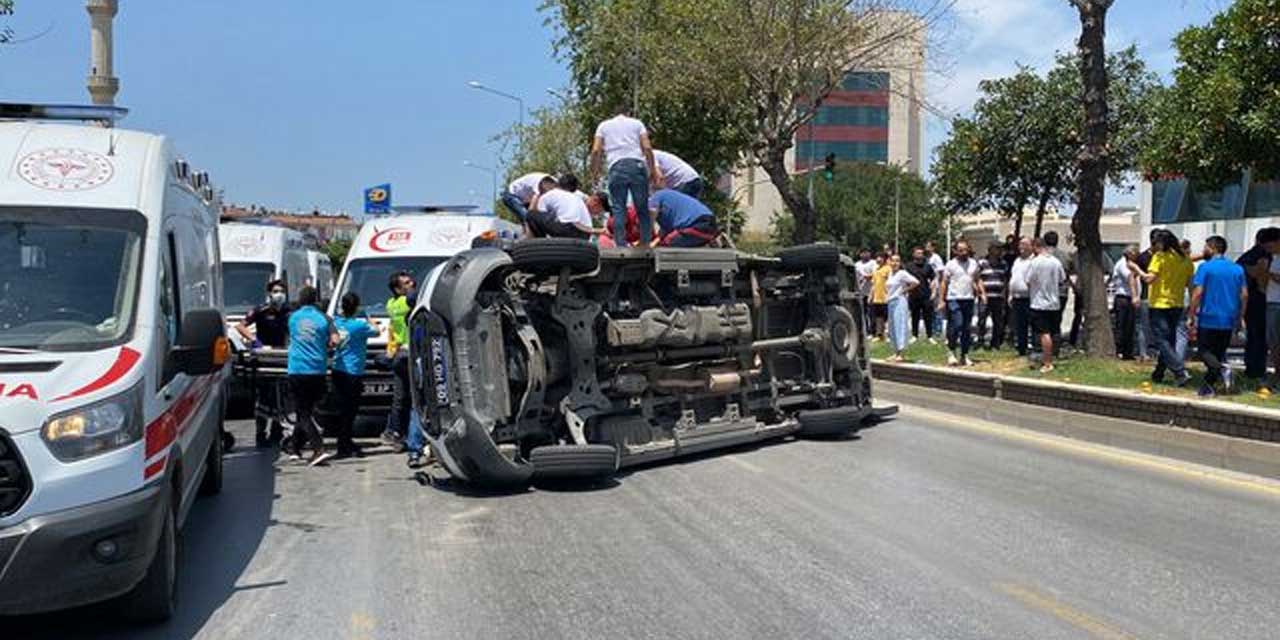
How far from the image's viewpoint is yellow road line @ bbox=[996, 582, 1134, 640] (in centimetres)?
523

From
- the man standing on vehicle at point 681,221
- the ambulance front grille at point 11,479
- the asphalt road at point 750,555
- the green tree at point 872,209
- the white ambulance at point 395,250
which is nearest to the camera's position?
the ambulance front grille at point 11,479

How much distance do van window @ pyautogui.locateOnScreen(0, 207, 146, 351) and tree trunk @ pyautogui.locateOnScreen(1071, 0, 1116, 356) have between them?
455 inches

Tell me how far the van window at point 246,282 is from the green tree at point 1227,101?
1258 centimetres

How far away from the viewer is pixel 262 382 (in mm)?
11344

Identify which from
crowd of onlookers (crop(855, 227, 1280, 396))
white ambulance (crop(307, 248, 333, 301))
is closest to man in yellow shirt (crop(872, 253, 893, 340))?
crowd of onlookers (crop(855, 227, 1280, 396))

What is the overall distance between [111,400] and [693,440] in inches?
213

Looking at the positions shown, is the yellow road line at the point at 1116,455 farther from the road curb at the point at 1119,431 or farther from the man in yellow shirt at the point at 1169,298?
the man in yellow shirt at the point at 1169,298

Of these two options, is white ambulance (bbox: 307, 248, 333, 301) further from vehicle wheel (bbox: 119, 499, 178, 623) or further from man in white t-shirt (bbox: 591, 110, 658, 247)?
vehicle wheel (bbox: 119, 499, 178, 623)

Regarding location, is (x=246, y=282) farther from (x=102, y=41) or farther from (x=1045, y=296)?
(x=1045, y=296)

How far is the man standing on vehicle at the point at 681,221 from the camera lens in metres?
10.3

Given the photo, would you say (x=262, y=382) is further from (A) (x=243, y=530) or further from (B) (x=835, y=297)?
(B) (x=835, y=297)

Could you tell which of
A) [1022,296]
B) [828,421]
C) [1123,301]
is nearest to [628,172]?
[828,421]

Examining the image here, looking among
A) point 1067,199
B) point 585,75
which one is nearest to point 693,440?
point 1067,199

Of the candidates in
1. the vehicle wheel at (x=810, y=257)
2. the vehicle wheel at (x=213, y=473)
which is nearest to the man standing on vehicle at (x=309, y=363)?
the vehicle wheel at (x=213, y=473)
